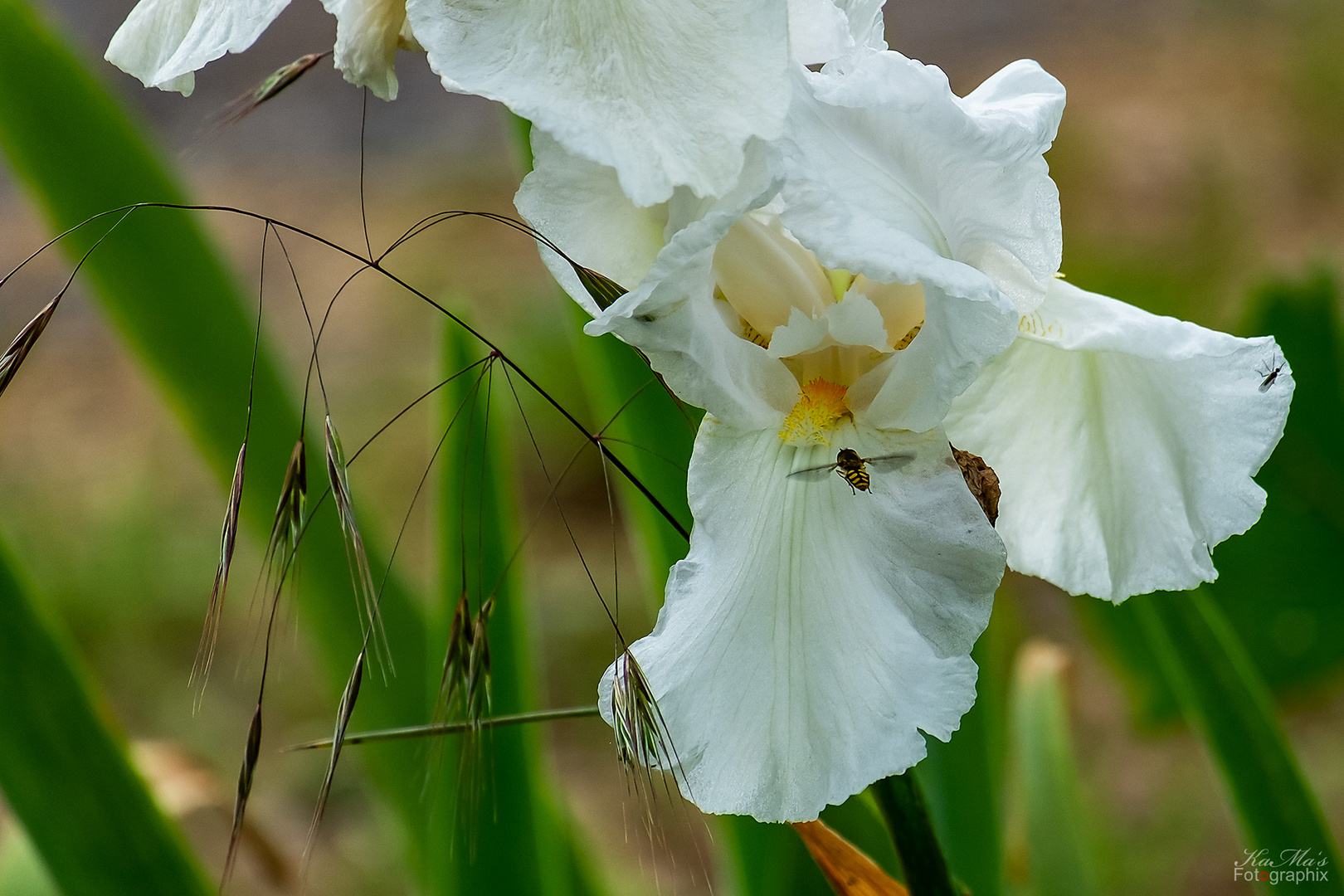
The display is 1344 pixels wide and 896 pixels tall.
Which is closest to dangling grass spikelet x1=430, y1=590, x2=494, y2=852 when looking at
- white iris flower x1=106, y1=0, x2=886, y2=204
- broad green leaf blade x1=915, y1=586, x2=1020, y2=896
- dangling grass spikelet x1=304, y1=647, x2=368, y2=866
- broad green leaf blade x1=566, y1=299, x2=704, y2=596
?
dangling grass spikelet x1=304, y1=647, x2=368, y2=866

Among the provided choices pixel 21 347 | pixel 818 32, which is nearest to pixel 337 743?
pixel 21 347

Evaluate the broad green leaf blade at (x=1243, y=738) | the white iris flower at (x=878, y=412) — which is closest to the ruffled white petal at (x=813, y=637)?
the white iris flower at (x=878, y=412)

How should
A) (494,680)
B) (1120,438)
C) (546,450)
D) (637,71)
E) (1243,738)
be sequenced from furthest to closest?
(546,450) → (494,680) → (1243,738) → (1120,438) → (637,71)

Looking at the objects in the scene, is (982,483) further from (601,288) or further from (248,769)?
(248,769)

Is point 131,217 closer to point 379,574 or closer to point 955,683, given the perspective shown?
point 379,574

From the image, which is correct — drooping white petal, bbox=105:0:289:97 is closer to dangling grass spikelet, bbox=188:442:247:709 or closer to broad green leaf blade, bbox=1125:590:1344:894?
dangling grass spikelet, bbox=188:442:247:709

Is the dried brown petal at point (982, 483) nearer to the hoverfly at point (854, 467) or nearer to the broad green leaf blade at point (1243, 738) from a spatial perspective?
the hoverfly at point (854, 467)
